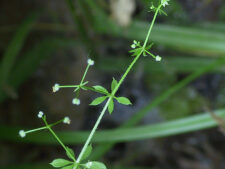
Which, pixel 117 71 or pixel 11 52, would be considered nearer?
pixel 11 52

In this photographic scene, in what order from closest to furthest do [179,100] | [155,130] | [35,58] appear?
[155,130] < [35,58] < [179,100]

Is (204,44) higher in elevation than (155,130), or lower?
higher

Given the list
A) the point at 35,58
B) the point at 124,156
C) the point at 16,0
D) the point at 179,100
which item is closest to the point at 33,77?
the point at 35,58

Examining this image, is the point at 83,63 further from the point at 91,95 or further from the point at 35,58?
the point at 35,58

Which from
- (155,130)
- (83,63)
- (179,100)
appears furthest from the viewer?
(83,63)

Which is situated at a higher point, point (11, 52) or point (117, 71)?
point (11, 52)

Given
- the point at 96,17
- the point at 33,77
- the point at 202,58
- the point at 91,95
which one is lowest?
the point at 91,95

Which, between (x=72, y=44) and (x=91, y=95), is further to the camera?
(x=91, y=95)

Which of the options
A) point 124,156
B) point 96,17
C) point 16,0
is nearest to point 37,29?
point 16,0
